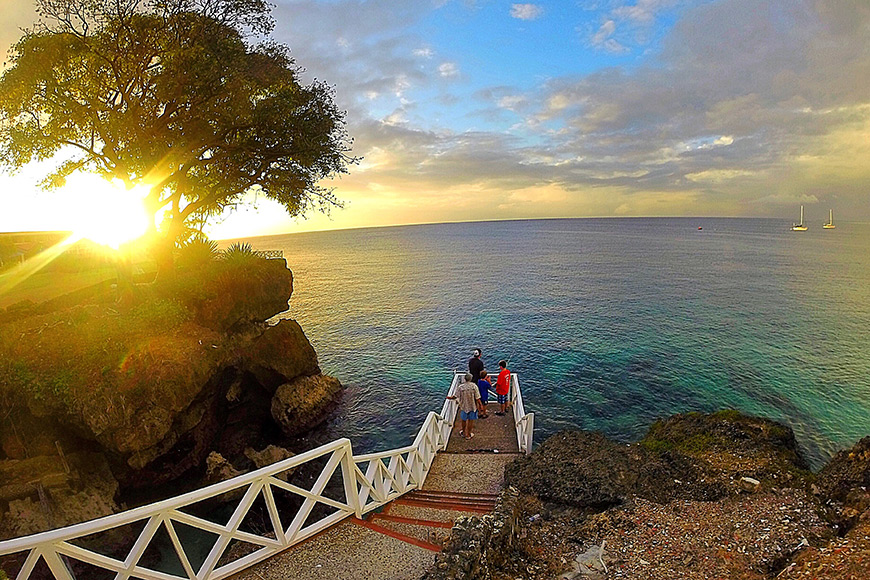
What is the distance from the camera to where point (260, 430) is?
19609 millimetres

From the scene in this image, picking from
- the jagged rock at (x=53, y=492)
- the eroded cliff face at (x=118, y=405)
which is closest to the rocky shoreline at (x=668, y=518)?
the eroded cliff face at (x=118, y=405)

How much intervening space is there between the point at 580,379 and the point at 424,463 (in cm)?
1609

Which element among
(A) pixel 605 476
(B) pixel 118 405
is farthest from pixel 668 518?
(B) pixel 118 405

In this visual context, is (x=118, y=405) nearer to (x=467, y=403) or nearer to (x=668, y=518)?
(x=467, y=403)

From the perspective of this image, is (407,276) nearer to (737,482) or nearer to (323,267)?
(323,267)

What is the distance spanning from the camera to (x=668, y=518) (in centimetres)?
820

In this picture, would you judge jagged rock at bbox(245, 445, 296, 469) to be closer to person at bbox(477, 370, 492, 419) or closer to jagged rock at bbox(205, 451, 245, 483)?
jagged rock at bbox(205, 451, 245, 483)

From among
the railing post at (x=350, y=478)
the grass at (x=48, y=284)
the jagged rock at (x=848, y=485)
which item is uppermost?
the grass at (x=48, y=284)

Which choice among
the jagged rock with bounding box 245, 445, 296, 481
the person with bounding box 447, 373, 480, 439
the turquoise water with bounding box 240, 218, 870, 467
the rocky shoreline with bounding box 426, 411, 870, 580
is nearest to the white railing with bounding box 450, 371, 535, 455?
the rocky shoreline with bounding box 426, 411, 870, 580

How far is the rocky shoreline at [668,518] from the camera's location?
600 cm

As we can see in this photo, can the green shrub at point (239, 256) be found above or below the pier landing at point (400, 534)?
above

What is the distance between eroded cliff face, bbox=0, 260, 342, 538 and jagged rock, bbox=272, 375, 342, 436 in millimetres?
102

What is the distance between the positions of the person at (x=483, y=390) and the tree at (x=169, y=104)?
12.9 m

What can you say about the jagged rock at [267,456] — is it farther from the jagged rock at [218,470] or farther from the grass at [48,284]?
the grass at [48,284]
